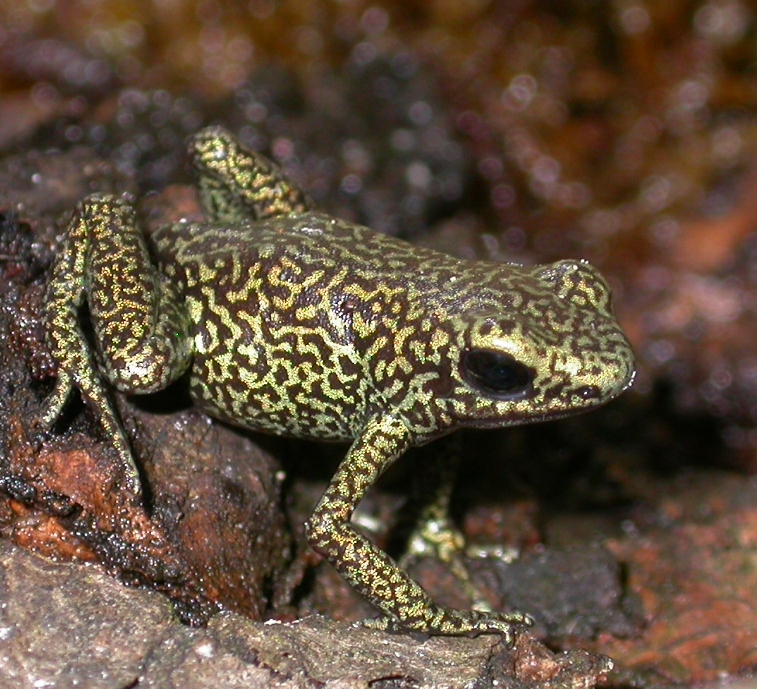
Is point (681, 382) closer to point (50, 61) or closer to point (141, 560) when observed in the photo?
point (141, 560)

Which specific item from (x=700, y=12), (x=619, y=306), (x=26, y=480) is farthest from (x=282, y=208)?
(x=700, y=12)

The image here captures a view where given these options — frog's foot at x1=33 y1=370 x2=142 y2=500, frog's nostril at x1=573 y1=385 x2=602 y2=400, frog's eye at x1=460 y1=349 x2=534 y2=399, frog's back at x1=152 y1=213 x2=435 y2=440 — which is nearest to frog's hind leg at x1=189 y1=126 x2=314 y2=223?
frog's back at x1=152 y1=213 x2=435 y2=440

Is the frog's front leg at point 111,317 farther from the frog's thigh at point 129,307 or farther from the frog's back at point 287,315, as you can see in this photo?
the frog's back at point 287,315

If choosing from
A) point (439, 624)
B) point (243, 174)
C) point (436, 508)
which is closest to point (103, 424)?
point (243, 174)

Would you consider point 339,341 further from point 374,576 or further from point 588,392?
point 588,392

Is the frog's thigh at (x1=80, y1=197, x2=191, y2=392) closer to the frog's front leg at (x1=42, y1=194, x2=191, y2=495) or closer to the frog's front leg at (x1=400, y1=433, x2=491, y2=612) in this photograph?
the frog's front leg at (x1=42, y1=194, x2=191, y2=495)

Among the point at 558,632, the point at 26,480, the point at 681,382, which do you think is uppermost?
the point at 26,480
